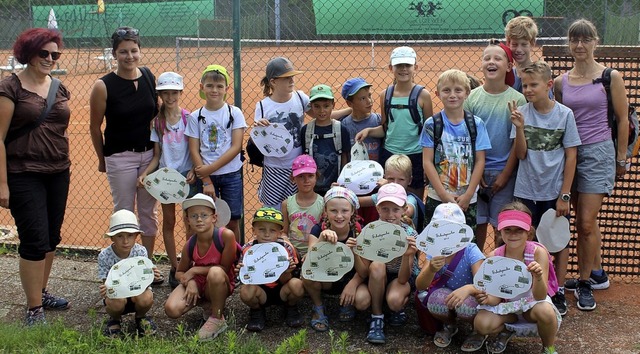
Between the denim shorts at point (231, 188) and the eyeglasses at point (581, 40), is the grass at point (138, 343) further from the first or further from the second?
the eyeglasses at point (581, 40)

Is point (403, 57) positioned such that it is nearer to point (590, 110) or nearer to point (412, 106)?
point (412, 106)

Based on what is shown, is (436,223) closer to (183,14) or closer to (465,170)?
(465,170)

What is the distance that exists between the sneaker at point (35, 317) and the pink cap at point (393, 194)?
2364 millimetres

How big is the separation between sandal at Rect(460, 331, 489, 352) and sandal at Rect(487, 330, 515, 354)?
5 cm

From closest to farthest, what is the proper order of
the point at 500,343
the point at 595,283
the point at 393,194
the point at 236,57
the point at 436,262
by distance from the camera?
the point at 436,262 < the point at 500,343 < the point at 393,194 < the point at 595,283 < the point at 236,57

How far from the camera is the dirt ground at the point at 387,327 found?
4461 mm

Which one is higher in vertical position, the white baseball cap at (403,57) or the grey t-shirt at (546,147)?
the white baseball cap at (403,57)

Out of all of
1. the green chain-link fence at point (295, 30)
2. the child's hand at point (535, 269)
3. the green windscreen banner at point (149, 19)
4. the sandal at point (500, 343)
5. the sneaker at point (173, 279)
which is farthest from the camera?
the green windscreen banner at point (149, 19)

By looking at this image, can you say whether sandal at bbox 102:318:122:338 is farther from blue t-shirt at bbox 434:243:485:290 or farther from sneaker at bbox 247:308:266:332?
blue t-shirt at bbox 434:243:485:290

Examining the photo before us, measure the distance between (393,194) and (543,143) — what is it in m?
1.06

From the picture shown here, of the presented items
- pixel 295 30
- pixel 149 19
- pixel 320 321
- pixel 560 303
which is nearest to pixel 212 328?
pixel 320 321

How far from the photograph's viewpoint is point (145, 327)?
461cm

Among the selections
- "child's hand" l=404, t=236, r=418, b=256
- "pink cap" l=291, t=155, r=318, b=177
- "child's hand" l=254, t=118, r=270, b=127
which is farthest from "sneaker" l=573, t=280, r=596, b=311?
"child's hand" l=254, t=118, r=270, b=127

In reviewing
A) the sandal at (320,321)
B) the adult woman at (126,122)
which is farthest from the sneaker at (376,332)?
the adult woman at (126,122)
